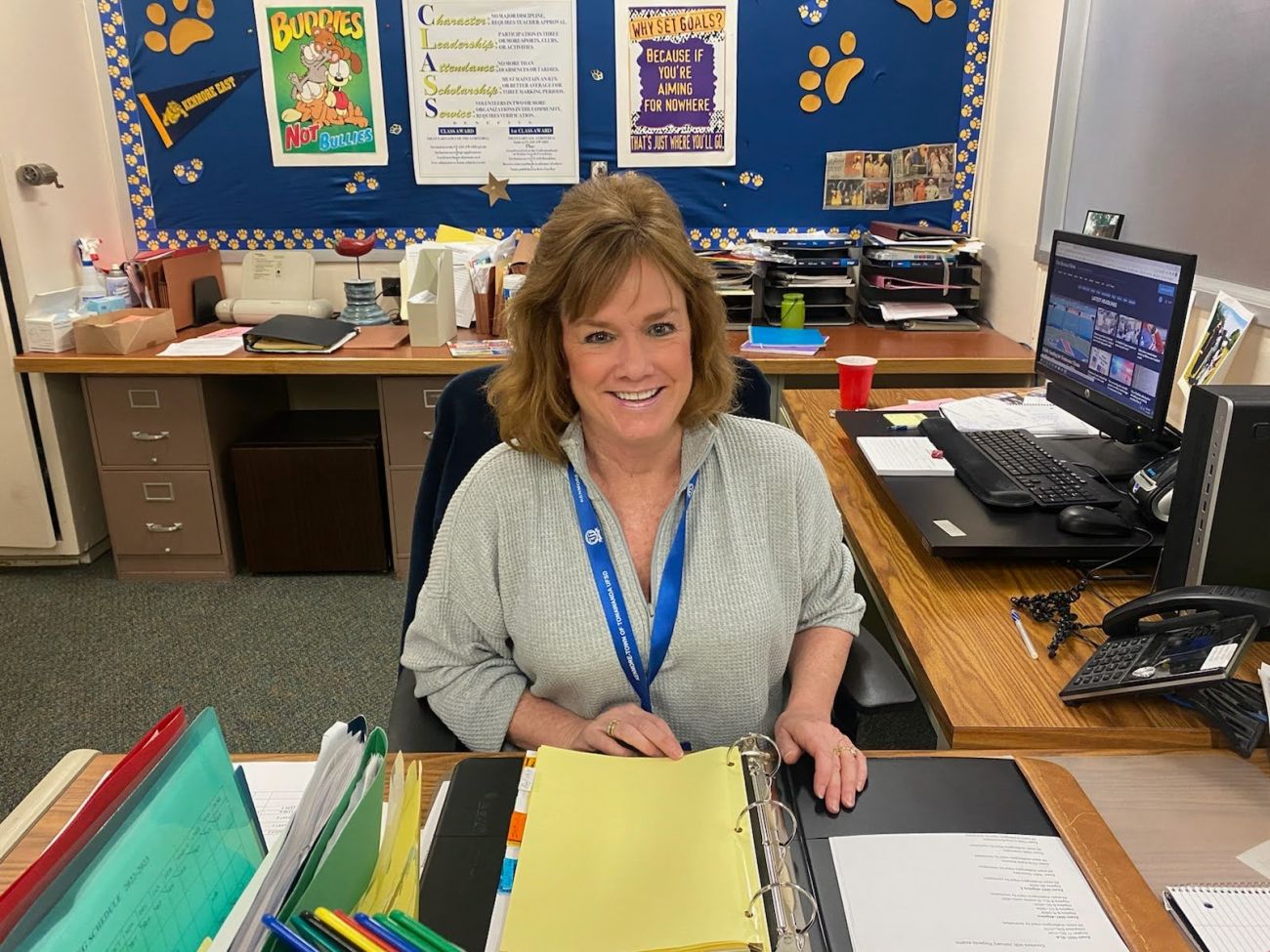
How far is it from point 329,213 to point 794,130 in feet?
5.46

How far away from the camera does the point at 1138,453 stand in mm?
1729

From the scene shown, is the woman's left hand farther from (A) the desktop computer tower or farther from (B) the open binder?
(A) the desktop computer tower

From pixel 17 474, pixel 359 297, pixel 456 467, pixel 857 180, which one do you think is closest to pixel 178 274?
pixel 359 297

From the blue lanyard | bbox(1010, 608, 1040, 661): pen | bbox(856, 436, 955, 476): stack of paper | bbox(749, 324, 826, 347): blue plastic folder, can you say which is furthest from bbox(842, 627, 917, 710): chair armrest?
bbox(749, 324, 826, 347): blue plastic folder

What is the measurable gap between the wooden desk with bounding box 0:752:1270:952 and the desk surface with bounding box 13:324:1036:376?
1.77 meters

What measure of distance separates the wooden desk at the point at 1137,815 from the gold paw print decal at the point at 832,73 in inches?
107

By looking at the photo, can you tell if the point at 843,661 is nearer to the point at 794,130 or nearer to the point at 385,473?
the point at 385,473

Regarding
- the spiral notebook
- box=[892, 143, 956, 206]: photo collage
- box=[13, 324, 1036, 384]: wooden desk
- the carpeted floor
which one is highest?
box=[892, 143, 956, 206]: photo collage

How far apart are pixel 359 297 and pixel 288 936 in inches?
115

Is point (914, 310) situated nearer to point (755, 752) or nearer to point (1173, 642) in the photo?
point (1173, 642)

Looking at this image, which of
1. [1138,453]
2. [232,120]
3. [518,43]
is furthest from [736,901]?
[232,120]

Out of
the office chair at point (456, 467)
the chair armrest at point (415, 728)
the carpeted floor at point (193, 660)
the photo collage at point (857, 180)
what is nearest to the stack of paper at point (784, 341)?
the photo collage at point (857, 180)

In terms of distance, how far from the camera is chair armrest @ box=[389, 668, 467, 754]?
1138 millimetres

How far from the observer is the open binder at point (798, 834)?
0.73m
